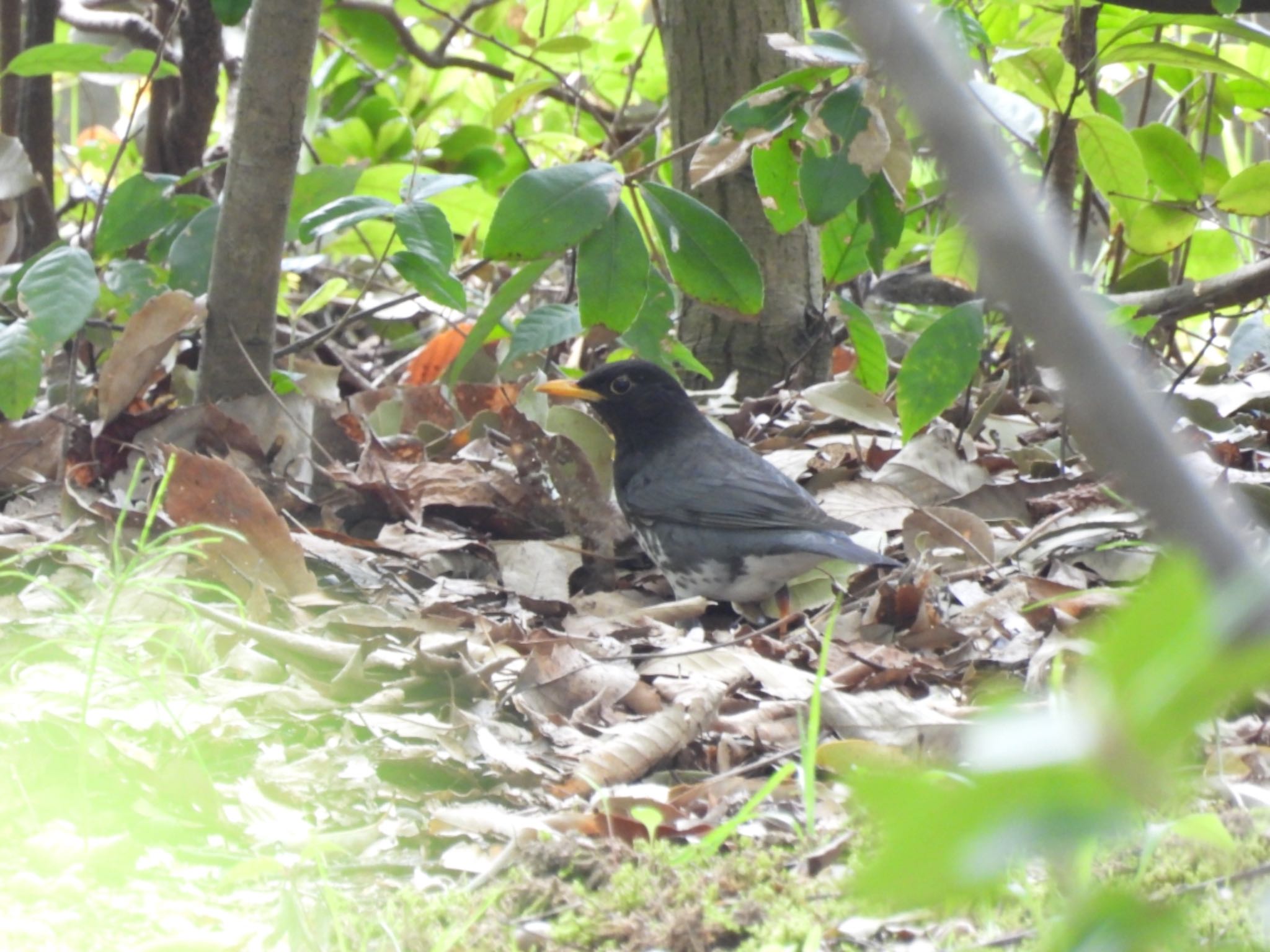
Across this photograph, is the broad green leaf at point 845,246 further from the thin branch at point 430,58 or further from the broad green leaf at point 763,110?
the thin branch at point 430,58

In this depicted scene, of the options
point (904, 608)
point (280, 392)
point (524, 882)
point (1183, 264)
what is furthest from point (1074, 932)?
point (1183, 264)

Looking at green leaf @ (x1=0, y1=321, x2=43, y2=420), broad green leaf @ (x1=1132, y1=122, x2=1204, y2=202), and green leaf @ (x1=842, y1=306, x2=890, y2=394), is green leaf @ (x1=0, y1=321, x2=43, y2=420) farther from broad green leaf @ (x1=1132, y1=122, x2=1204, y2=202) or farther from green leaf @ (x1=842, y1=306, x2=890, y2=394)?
broad green leaf @ (x1=1132, y1=122, x2=1204, y2=202)

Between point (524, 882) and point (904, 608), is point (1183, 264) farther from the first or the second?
point (524, 882)

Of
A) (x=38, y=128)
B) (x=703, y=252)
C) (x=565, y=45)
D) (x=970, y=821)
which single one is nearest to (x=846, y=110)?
(x=703, y=252)

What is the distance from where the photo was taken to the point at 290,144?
4.24 m

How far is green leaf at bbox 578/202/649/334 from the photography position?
11.9 ft

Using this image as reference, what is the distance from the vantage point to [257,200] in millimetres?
4270

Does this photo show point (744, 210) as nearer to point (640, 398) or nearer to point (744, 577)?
point (640, 398)

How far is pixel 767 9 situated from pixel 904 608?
2.52 m

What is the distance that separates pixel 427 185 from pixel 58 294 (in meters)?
1.17

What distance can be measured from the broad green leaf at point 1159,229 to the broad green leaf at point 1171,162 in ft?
0.24

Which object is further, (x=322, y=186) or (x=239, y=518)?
(x=322, y=186)

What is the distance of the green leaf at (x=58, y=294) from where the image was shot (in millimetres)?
3734

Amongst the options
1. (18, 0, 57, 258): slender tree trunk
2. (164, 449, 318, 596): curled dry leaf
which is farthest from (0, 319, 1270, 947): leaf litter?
(18, 0, 57, 258): slender tree trunk
